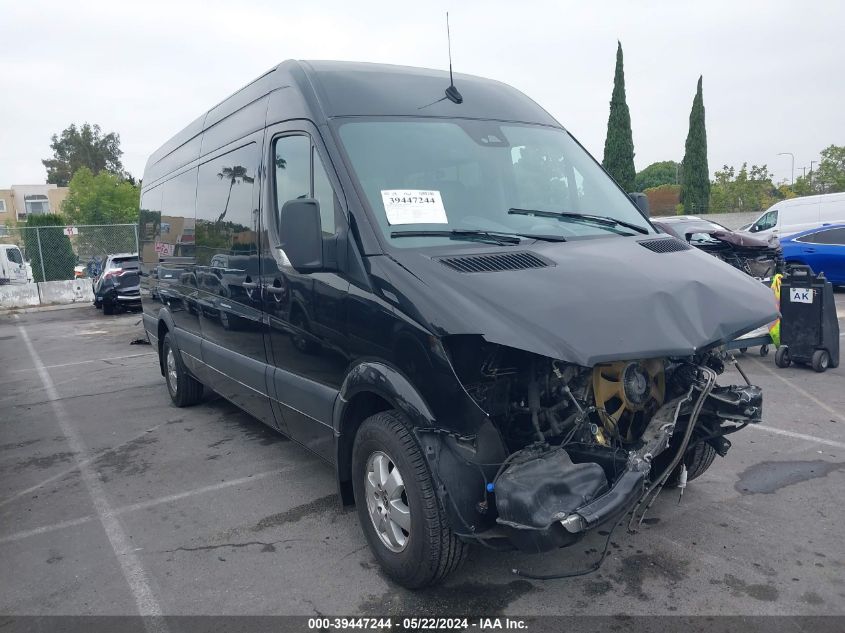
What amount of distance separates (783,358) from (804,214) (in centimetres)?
1497

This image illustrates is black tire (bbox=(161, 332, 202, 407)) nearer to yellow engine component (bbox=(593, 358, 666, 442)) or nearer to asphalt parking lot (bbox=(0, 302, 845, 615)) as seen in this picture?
asphalt parking lot (bbox=(0, 302, 845, 615))

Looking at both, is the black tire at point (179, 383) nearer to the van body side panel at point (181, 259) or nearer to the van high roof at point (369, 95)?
the van body side panel at point (181, 259)

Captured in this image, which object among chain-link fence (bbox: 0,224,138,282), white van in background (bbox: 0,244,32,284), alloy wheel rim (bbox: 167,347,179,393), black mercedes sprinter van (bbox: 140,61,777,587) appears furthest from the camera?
white van in background (bbox: 0,244,32,284)

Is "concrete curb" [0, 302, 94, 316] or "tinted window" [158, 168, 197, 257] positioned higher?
"tinted window" [158, 168, 197, 257]

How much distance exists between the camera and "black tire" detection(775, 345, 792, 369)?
26.4ft

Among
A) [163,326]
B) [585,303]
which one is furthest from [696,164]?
[585,303]

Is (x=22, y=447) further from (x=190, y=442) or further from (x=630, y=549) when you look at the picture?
(x=630, y=549)

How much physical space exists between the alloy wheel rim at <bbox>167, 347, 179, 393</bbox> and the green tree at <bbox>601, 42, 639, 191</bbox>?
31657 millimetres

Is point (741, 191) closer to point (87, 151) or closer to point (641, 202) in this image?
point (641, 202)

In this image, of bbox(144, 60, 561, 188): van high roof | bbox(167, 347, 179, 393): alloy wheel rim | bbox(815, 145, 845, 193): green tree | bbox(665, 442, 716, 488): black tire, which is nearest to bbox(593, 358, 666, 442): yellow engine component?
bbox(665, 442, 716, 488): black tire

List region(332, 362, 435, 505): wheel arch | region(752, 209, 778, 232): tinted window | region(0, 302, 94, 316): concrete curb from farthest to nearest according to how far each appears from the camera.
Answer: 1. region(752, 209, 778, 232): tinted window
2. region(0, 302, 94, 316): concrete curb
3. region(332, 362, 435, 505): wheel arch

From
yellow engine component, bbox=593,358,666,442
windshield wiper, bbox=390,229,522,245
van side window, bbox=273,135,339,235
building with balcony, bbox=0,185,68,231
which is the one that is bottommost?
yellow engine component, bbox=593,358,666,442

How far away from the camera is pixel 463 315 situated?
2.82 metres

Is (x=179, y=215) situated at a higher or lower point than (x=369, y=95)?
lower
